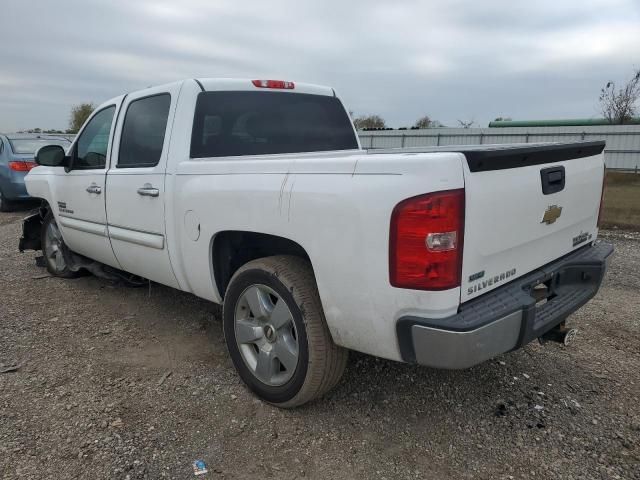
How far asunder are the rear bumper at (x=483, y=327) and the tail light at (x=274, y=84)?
2.39m

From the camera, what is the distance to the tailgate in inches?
85.3

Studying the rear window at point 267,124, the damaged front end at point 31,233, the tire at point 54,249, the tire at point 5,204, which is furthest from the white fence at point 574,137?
the rear window at point 267,124

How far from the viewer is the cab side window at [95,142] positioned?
4336mm

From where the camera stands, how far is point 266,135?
3805 millimetres

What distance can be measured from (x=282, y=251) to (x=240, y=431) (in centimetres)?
102

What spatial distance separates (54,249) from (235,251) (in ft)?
11.3

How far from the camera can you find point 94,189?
4207 millimetres

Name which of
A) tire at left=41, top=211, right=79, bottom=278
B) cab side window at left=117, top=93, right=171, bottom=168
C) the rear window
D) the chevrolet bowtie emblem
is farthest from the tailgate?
tire at left=41, top=211, right=79, bottom=278

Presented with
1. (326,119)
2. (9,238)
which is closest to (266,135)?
(326,119)

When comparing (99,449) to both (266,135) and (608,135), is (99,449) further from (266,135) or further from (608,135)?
(608,135)

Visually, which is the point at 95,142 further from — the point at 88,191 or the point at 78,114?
the point at 78,114

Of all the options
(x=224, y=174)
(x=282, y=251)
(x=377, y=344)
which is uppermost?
(x=224, y=174)

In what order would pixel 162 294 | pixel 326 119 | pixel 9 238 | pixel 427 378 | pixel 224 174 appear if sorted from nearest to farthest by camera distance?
pixel 224 174
pixel 427 378
pixel 326 119
pixel 162 294
pixel 9 238

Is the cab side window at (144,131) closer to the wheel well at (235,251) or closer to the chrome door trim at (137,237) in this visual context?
the chrome door trim at (137,237)
